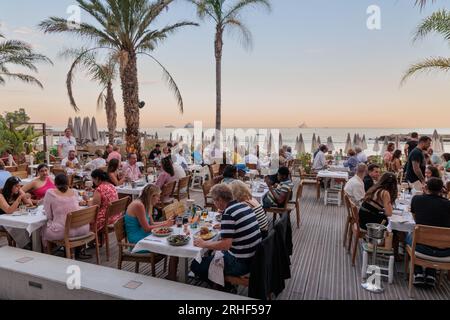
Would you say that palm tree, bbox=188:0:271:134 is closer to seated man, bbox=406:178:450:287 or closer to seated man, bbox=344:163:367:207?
seated man, bbox=344:163:367:207

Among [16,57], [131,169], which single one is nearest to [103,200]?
[131,169]

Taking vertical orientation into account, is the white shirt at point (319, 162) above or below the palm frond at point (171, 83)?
below

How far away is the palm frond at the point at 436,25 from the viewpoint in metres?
8.84

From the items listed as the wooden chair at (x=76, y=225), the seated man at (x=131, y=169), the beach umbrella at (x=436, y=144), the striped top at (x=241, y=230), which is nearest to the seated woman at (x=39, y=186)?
the wooden chair at (x=76, y=225)

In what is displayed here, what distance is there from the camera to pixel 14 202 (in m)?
4.57

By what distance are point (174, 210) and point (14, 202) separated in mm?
2330

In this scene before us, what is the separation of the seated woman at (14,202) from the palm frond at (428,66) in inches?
416

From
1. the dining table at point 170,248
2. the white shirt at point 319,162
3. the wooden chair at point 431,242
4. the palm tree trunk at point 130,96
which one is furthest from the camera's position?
the palm tree trunk at point 130,96

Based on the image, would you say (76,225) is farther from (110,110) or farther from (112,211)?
(110,110)

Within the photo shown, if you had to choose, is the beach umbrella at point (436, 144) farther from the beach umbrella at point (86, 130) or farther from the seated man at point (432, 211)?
the beach umbrella at point (86, 130)

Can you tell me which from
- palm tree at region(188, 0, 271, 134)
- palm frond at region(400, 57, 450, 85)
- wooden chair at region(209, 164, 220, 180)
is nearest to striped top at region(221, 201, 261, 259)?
wooden chair at region(209, 164, 220, 180)

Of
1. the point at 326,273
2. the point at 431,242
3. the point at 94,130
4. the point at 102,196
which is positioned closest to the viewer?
the point at 431,242

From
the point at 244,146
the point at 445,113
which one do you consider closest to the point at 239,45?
the point at 244,146
